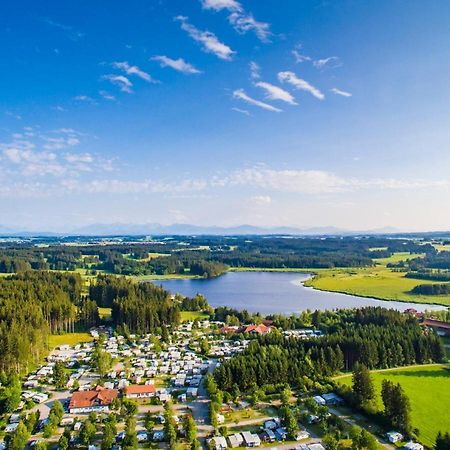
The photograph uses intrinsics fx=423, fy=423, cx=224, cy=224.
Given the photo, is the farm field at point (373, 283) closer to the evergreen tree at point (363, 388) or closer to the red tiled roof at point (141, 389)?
the evergreen tree at point (363, 388)

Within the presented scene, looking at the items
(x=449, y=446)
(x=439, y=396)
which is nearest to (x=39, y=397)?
(x=449, y=446)

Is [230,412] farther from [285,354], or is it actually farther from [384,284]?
[384,284]

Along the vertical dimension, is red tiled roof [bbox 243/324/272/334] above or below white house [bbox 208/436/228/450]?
above

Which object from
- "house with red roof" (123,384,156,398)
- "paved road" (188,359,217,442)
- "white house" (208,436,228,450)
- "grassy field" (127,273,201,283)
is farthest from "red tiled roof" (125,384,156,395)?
"grassy field" (127,273,201,283)

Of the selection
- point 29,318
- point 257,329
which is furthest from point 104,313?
point 257,329

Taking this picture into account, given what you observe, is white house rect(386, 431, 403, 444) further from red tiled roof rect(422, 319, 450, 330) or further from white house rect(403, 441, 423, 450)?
red tiled roof rect(422, 319, 450, 330)

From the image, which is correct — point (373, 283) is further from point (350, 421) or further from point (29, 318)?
point (29, 318)
